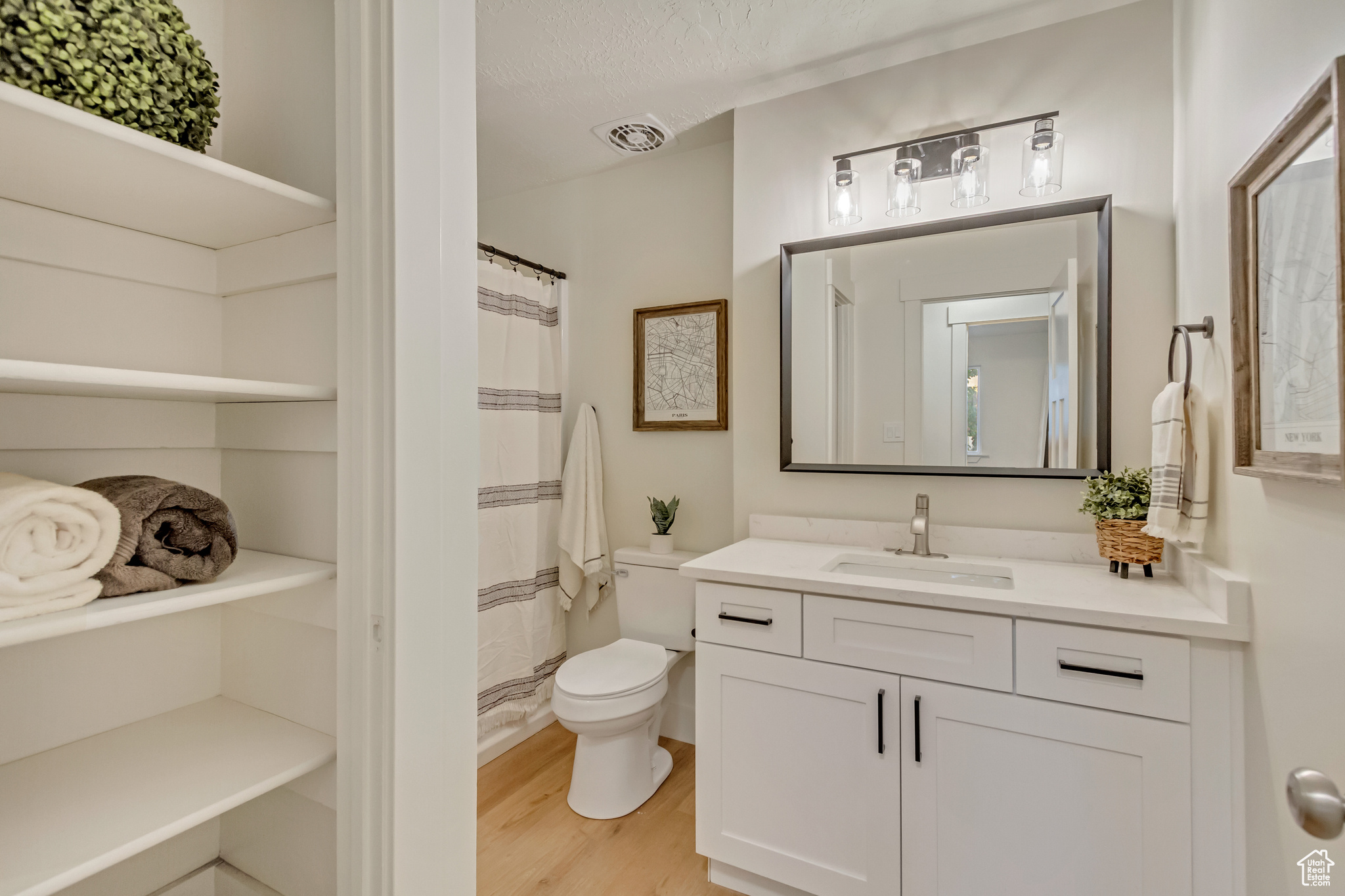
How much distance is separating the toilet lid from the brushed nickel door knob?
1.62 metres

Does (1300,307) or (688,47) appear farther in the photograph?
(688,47)

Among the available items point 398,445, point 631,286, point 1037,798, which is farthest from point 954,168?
point 398,445

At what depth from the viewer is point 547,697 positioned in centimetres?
271

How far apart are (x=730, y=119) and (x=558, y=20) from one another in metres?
0.79

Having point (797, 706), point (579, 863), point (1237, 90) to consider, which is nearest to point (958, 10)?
point (1237, 90)

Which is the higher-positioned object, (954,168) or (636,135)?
(636,135)

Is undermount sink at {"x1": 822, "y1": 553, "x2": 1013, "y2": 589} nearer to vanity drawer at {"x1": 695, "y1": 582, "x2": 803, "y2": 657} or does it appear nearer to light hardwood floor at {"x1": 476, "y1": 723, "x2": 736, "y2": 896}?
vanity drawer at {"x1": 695, "y1": 582, "x2": 803, "y2": 657}

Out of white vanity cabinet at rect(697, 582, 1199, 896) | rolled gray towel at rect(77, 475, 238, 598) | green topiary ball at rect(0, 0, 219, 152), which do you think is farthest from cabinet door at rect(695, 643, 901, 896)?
green topiary ball at rect(0, 0, 219, 152)

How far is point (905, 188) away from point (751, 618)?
1401 millimetres

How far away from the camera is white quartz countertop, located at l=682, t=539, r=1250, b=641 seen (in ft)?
4.10

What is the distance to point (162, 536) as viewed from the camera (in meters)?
0.82

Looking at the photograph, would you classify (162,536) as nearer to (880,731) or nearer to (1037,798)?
(880,731)

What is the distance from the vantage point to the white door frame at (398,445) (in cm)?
85
